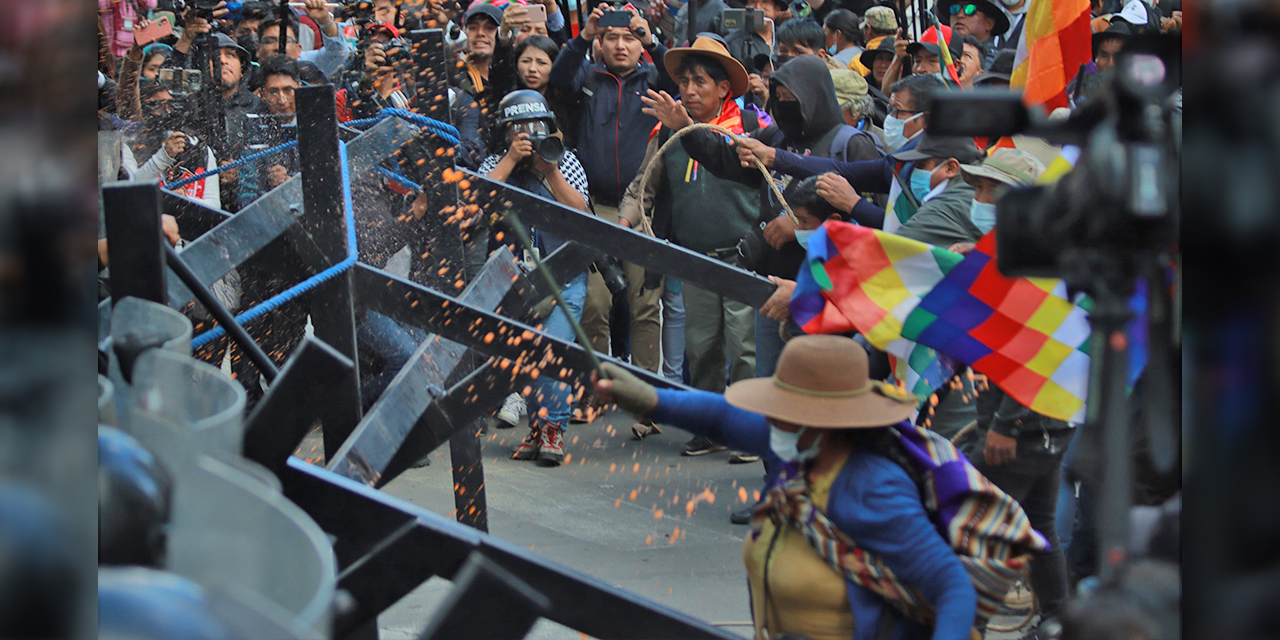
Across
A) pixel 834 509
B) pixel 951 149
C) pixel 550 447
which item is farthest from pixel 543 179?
pixel 834 509

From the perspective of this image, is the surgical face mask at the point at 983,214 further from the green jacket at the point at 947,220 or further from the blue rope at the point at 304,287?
the blue rope at the point at 304,287

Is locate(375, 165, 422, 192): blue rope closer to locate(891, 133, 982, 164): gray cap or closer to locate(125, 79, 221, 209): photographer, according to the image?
locate(125, 79, 221, 209): photographer

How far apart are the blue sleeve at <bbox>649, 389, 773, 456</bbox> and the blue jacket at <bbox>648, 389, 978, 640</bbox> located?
0.31m

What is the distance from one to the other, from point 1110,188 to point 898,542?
169cm

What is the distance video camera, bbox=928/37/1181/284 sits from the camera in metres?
0.76

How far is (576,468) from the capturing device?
5.80m

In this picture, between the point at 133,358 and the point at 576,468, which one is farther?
the point at 576,468

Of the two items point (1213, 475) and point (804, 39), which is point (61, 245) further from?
point (804, 39)

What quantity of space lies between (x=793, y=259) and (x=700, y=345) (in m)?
1.13

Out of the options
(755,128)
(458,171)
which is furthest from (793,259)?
(458,171)

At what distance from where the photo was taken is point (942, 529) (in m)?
2.44

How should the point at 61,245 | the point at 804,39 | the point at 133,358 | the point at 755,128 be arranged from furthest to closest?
1. the point at 804,39
2. the point at 755,128
3. the point at 133,358
4. the point at 61,245

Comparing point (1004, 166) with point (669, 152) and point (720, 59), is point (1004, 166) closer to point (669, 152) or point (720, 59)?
point (720, 59)

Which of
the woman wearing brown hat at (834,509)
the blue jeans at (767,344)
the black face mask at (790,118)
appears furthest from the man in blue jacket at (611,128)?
the woman wearing brown hat at (834,509)
